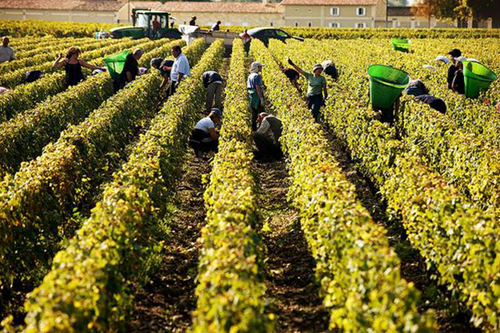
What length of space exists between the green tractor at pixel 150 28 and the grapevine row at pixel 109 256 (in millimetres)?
31241

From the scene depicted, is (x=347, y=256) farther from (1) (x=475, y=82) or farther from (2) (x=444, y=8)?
(2) (x=444, y=8)

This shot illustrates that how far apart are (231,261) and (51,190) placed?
12.7ft

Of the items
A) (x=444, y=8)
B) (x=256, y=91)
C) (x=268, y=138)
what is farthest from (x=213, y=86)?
(x=444, y=8)

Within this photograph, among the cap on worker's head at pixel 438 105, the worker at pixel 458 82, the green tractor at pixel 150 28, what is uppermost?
the green tractor at pixel 150 28

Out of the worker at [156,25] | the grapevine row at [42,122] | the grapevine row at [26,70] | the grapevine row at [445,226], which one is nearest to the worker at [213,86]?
the grapevine row at [42,122]

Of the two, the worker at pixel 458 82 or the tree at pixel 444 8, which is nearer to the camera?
the worker at pixel 458 82

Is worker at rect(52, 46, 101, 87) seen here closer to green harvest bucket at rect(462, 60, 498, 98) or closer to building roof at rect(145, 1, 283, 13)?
green harvest bucket at rect(462, 60, 498, 98)

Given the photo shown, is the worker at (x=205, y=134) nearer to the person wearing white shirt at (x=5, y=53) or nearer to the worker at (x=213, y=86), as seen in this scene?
the worker at (x=213, y=86)

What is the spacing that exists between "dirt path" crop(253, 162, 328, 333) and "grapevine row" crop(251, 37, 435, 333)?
1.36 feet

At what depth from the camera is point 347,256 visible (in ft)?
19.5

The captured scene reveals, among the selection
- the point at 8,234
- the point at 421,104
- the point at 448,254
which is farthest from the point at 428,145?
the point at 8,234

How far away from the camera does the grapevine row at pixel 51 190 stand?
7426mm

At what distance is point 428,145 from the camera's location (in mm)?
11344

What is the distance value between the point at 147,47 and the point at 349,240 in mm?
27359
